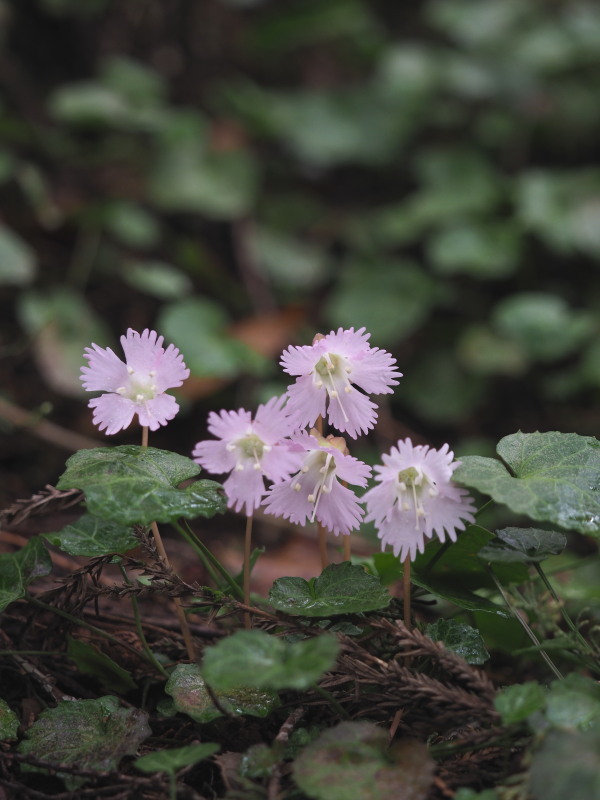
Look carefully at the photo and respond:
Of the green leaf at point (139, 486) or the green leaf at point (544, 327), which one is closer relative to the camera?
the green leaf at point (139, 486)

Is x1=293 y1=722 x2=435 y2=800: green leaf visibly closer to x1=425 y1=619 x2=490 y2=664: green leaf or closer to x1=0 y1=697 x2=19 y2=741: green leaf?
x1=425 y1=619 x2=490 y2=664: green leaf

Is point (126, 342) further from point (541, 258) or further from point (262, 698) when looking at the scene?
point (541, 258)

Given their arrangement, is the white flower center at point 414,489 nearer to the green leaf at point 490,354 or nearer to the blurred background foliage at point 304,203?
the blurred background foliage at point 304,203

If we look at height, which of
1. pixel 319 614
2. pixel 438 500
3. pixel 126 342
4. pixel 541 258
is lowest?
pixel 319 614

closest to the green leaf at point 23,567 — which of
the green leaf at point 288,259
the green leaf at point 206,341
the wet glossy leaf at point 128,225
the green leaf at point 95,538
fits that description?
the green leaf at point 95,538

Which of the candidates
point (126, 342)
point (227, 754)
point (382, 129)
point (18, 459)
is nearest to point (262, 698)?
point (227, 754)

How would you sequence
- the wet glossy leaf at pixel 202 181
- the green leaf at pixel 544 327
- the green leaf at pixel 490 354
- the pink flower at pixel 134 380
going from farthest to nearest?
the wet glossy leaf at pixel 202 181 < the green leaf at pixel 490 354 < the green leaf at pixel 544 327 < the pink flower at pixel 134 380

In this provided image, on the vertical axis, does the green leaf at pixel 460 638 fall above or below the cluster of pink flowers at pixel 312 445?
below

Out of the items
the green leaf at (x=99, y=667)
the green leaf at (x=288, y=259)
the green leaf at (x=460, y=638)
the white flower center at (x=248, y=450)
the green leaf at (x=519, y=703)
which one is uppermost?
the green leaf at (x=288, y=259)
